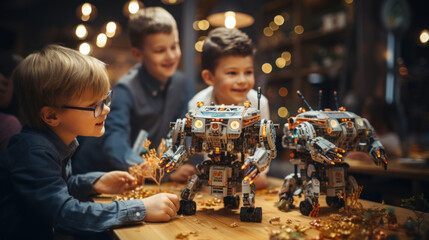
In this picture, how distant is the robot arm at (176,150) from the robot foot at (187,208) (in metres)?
0.14

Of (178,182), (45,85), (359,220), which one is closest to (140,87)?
(178,182)

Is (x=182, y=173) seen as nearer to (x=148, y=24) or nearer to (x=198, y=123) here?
(x=198, y=123)

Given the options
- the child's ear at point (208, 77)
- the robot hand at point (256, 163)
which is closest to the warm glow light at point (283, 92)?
the child's ear at point (208, 77)

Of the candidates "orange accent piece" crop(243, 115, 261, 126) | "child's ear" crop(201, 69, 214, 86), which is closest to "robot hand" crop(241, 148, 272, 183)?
"orange accent piece" crop(243, 115, 261, 126)

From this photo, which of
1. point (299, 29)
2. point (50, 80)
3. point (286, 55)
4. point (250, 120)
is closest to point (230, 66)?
point (250, 120)

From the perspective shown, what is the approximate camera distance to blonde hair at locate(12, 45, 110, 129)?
1.05 metres

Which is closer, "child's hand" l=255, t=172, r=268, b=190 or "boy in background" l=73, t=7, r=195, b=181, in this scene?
"child's hand" l=255, t=172, r=268, b=190

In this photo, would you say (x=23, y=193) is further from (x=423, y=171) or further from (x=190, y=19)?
(x=190, y=19)

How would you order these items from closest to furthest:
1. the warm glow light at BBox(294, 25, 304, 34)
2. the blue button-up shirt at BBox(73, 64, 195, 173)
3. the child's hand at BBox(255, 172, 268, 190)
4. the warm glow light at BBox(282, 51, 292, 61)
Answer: the child's hand at BBox(255, 172, 268, 190) < the blue button-up shirt at BBox(73, 64, 195, 173) < the warm glow light at BBox(294, 25, 304, 34) < the warm glow light at BBox(282, 51, 292, 61)

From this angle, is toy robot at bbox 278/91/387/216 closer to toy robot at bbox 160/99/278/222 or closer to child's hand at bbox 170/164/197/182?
toy robot at bbox 160/99/278/222

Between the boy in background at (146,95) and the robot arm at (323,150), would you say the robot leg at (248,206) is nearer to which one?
the robot arm at (323,150)

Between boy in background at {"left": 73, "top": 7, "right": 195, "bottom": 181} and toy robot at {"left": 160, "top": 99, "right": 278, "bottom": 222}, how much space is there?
466 millimetres

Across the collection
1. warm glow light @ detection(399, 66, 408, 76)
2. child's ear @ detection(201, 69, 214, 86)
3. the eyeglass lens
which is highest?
warm glow light @ detection(399, 66, 408, 76)

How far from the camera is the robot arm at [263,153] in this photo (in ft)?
3.57
